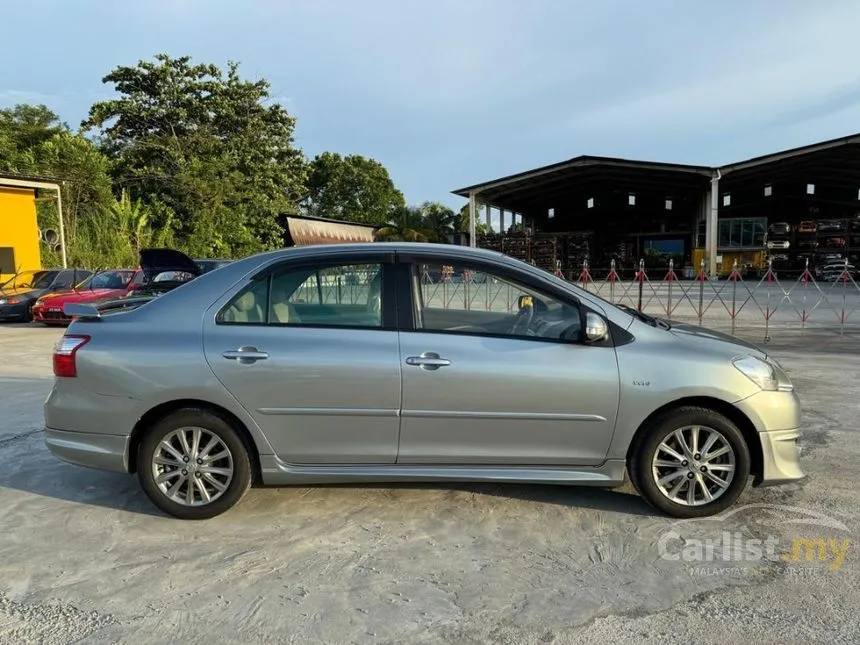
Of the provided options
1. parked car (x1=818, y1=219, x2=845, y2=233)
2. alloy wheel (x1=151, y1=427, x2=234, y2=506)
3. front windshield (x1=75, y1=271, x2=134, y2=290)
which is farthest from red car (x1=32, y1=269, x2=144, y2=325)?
parked car (x1=818, y1=219, x2=845, y2=233)

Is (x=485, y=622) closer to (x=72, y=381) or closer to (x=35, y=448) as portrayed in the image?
(x=72, y=381)

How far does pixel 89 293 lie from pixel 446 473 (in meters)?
13.5

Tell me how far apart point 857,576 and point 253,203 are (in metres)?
29.6

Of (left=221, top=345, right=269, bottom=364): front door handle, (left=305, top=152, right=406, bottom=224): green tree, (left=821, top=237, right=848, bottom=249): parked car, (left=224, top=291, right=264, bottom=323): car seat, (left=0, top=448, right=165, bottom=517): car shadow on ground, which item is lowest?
(left=0, top=448, right=165, bottom=517): car shadow on ground

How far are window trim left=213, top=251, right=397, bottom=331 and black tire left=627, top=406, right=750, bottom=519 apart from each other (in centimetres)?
168

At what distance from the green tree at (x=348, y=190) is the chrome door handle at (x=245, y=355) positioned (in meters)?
47.3

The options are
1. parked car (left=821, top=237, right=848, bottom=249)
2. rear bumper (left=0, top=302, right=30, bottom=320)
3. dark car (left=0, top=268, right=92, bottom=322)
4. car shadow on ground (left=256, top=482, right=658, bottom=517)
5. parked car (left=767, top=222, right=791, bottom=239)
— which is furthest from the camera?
parked car (left=767, top=222, right=791, bottom=239)

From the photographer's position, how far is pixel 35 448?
520cm

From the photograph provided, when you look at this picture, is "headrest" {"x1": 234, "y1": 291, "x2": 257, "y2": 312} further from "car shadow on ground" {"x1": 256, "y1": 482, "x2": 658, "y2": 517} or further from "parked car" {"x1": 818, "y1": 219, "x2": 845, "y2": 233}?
"parked car" {"x1": 818, "y1": 219, "x2": 845, "y2": 233}

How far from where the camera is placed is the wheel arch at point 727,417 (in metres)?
3.62

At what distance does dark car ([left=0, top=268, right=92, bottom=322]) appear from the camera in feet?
Answer: 52.5

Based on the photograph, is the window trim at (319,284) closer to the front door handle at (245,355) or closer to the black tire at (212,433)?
the front door handle at (245,355)

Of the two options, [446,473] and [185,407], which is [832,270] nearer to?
[446,473]

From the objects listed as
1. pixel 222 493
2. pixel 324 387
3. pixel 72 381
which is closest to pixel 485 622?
pixel 324 387
